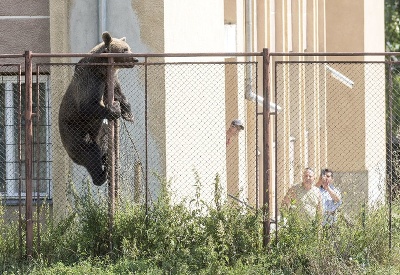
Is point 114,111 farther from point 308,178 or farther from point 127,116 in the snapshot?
point 308,178

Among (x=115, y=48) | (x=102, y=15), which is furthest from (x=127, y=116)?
(x=102, y=15)

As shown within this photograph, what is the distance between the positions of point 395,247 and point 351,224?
57 centimetres

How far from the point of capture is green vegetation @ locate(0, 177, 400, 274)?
11.9 m

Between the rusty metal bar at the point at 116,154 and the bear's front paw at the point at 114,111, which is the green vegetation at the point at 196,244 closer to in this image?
the rusty metal bar at the point at 116,154

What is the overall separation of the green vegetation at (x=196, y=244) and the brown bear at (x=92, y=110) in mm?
526

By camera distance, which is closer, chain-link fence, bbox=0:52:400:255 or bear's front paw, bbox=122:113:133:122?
chain-link fence, bbox=0:52:400:255

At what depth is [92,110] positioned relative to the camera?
12.3 metres

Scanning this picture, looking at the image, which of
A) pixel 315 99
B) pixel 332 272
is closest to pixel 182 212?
pixel 332 272

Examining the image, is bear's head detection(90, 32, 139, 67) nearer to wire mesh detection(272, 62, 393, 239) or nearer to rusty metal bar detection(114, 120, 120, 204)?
rusty metal bar detection(114, 120, 120, 204)

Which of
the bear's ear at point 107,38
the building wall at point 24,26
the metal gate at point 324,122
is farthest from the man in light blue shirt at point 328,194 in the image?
the building wall at point 24,26

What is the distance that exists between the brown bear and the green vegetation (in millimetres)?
526

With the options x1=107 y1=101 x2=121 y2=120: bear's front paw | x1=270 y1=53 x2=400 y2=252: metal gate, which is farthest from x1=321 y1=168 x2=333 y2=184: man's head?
x1=107 y1=101 x2=121 y2=120: bear's front paw

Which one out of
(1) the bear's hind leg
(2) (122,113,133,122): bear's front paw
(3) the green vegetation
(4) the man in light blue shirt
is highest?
(2) (122,113,133,122): bear's front paw

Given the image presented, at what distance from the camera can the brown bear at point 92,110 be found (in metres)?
12.3
